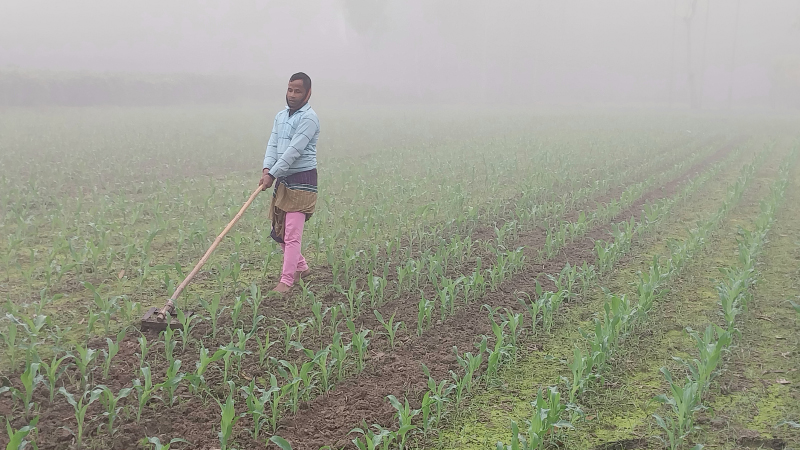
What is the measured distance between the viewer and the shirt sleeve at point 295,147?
5.07 meters

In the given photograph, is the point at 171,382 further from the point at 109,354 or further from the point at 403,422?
the point at 403,422

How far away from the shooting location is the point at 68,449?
3084 mm

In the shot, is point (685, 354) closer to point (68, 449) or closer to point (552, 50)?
point (68, 449)

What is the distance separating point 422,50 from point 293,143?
67.8m

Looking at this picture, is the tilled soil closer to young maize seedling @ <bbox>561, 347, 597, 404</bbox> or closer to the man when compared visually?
young maize seedling @ <bbox>561, 347, 597, 404</bbox>

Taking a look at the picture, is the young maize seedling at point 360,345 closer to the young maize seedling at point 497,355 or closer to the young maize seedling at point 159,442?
the young maize seedling at point 497,355

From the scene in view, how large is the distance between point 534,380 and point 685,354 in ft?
4.38

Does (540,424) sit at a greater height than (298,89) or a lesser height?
lesser

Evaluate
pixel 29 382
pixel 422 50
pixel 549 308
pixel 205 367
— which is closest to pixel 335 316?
pixel 205 367

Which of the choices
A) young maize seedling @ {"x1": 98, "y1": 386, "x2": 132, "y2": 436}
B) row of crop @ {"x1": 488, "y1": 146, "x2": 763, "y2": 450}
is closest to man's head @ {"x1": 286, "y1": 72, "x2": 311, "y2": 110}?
young maize seedling @ {"x1": 98, "y1": 386, "x2": 132, "y2": 436}

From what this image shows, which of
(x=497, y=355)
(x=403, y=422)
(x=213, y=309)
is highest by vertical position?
(x=213, y=309)

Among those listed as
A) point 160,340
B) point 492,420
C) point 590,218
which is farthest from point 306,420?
point 590,218

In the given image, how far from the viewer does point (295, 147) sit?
5098 millimetres

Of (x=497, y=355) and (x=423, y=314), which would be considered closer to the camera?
(x=497, y=355)
